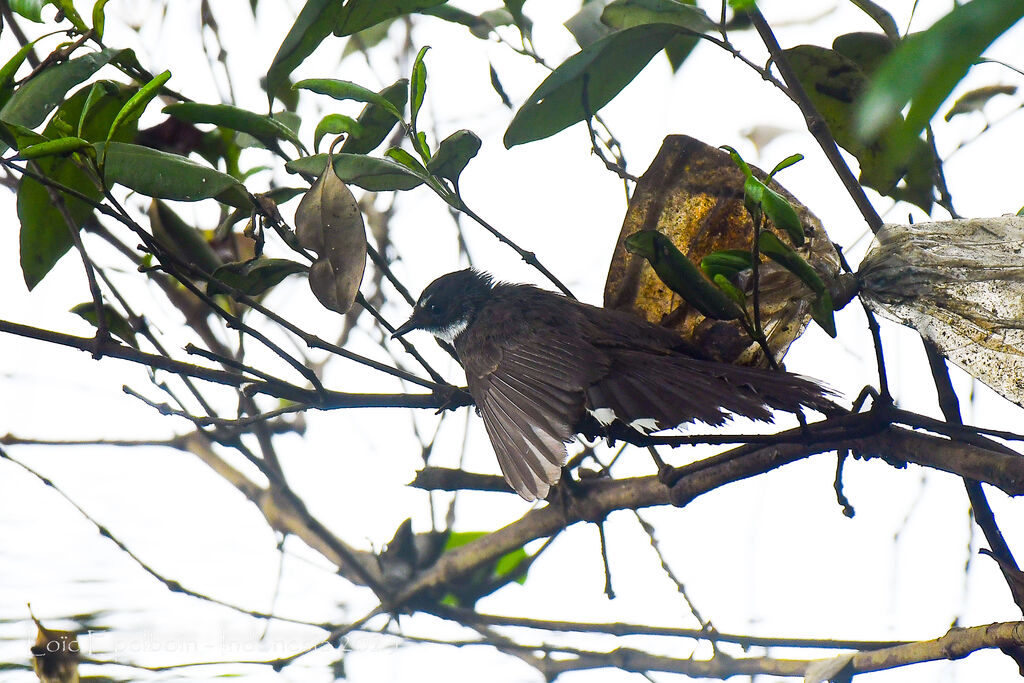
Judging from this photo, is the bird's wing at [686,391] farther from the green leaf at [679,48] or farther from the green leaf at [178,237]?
the green leaf at [178,237]

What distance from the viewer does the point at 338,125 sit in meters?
1.15

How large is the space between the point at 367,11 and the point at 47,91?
1.28 ft

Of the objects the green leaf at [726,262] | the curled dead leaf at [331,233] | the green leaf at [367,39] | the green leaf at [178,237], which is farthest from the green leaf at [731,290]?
the green leaf at [367,39]

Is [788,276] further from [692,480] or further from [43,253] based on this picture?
[43,253]

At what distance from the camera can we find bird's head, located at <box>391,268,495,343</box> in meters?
1.70

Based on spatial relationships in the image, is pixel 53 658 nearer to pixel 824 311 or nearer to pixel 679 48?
pixel 824 311

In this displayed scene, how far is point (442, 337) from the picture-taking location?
1.74 meters

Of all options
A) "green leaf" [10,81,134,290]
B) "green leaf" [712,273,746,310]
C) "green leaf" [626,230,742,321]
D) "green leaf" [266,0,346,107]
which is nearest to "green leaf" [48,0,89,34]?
"green leaf" [10,81,134,290]

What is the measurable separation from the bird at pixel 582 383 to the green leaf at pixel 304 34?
55 centimetres

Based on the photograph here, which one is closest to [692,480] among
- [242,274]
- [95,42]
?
[242,274]

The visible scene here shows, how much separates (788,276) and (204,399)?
1.09 meters

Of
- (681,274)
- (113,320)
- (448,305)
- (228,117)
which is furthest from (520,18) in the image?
(113,320)

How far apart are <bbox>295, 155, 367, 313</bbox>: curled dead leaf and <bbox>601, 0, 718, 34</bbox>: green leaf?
44 cm

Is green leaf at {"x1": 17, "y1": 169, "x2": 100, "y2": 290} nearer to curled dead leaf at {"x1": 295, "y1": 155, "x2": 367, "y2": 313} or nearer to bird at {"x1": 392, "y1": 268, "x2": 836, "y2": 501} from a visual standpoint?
curled dead leaf at {"x1": 295, "y1": 155, "x2": 367, "y2": 313}
